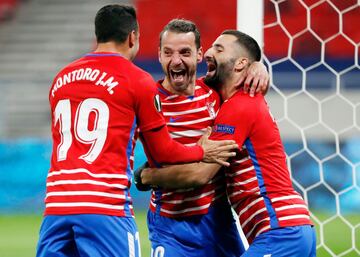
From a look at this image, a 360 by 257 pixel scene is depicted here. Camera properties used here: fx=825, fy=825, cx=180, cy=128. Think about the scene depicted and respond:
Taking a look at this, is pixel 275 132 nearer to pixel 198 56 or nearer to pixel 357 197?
pixel 198 56

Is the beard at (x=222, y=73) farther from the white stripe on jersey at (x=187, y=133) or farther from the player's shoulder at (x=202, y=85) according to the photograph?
the white stripe on jersey at (x=187, y=133)

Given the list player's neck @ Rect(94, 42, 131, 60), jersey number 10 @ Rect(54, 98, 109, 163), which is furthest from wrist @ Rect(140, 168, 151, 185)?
player's neck @ Rect(94, 42, 131, 60)

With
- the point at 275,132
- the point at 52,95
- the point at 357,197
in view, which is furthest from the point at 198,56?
the point at 357,197

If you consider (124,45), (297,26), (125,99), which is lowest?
(125,99)

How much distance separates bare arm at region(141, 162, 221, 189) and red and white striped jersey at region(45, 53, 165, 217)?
322 millimetres

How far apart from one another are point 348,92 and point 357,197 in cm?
273

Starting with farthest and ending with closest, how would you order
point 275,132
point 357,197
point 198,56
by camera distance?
point 357,197 → point 198,56 → point 275,132

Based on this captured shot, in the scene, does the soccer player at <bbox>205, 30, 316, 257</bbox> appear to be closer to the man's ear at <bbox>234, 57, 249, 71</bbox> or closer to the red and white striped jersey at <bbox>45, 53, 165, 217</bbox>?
the man's ear at <bbox>234, 57, 249, 71</bbox>

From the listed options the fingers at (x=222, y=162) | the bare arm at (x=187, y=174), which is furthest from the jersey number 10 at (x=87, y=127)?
the fingers at (x=222, y=162)

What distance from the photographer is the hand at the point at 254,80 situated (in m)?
3.90

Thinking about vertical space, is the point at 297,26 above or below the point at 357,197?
above

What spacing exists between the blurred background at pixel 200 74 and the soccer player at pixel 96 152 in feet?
14.1

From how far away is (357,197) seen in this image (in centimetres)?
1021

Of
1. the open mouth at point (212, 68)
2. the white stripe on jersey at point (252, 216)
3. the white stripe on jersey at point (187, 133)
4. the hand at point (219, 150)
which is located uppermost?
the open mouth at point (212, 68)
